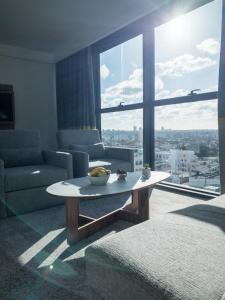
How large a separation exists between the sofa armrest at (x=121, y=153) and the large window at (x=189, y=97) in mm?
567

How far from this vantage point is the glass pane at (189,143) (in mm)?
3160

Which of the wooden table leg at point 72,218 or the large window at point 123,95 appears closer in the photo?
the wooden table leg at point 72,218

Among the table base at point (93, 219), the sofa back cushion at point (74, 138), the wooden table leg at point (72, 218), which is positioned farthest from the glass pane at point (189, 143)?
the wooden table leg at point (72, 218)

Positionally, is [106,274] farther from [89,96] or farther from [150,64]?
[89,96]

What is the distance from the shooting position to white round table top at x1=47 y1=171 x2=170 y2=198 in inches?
71.1

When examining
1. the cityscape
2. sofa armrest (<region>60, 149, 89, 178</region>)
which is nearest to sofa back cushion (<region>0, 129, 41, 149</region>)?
sofa armrest (<region>60, 149, 89, 178</region>)

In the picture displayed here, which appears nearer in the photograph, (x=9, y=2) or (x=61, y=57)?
(x=9, y=2)

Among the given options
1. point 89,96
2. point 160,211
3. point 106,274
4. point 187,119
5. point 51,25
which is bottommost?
point 160,211

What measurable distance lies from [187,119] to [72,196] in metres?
2.21

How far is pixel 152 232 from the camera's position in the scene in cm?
108

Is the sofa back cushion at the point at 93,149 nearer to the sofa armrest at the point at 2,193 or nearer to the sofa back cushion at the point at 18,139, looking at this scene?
the sofa back cushion at the point at 18,139

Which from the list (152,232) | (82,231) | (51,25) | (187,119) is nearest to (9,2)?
(51,25)

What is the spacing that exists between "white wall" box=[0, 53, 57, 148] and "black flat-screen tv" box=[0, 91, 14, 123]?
270 millimetres

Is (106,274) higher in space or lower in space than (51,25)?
lower
